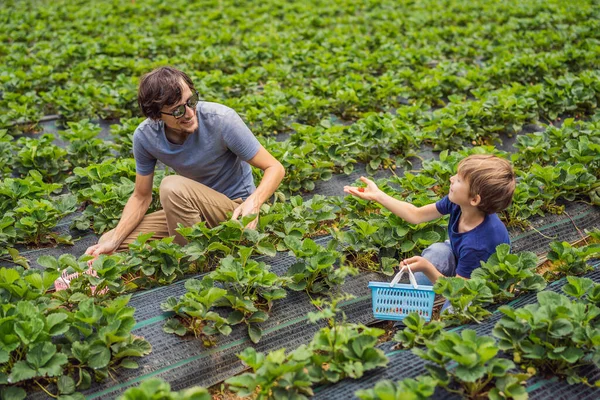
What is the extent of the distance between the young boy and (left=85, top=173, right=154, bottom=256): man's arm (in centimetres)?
128

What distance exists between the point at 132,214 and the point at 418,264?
1.74 meters

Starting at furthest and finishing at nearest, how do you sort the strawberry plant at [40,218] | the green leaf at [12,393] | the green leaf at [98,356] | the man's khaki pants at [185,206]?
the strawberry plant at [40,218], the man's khaki pants at [185,206], the green leaf at [98,356], the green leaf at [12,393]

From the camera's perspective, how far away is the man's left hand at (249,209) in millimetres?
3635

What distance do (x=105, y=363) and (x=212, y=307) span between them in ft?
2.14

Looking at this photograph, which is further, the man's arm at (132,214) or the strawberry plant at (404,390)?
the man's arm at (132,214)

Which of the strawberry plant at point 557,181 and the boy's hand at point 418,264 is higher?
the boy's hand at point 418,264

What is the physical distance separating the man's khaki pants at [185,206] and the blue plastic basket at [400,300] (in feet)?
3.56

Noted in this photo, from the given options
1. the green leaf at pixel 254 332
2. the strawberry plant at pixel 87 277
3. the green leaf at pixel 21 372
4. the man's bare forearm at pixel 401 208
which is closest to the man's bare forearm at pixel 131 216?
the strawberry plant at pixel 87 277

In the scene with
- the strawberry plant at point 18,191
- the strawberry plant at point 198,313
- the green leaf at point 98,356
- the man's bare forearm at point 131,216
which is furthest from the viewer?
the strawberry plant at point 18,191

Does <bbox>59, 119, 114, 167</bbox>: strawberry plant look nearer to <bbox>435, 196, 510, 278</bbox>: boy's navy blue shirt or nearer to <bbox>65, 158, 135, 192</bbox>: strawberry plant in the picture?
<bbox>65, 158, 135, 192</bbox>: strawberry plant

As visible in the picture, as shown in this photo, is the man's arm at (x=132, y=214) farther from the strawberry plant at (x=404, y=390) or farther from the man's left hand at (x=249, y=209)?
the strawberry plant at (x=404, y=390)

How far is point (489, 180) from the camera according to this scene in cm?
318

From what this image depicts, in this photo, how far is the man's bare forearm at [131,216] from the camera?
3.82 m

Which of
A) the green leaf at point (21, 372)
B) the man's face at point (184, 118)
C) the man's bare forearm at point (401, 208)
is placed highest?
the man's face at point (184, 118)
